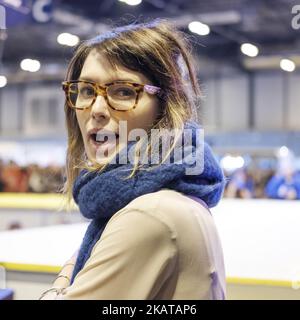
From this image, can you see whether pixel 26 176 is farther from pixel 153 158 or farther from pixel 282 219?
pixel 153 158

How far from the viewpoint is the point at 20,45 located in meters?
11.1

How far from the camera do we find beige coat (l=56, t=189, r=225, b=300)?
638mm

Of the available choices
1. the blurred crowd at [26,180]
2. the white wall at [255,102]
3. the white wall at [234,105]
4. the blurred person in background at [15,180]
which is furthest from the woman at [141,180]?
the white wall at [255,102]

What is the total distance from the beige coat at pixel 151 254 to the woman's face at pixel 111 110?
0.14 m

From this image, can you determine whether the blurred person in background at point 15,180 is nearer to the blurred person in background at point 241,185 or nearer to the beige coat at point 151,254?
the blurred person in background at point 241,185

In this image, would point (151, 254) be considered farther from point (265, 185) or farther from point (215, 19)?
point (215, 19)

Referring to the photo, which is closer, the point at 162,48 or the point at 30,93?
the point at 162,48

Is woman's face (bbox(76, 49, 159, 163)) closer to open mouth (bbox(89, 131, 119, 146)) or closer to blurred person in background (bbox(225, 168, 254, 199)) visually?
open mouth (bbox(89, 131, 119, 146))

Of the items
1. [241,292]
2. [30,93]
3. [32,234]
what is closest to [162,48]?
[241,292]

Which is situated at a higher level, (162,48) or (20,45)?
(20,45)

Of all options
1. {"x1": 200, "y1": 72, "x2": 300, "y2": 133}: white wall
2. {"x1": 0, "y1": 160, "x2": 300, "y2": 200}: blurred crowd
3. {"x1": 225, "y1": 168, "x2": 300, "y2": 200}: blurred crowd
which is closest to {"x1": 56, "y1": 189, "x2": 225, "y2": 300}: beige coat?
{"x1": 225, "y1": 168, "x2": 300, "y2": 200}: blurred crowd

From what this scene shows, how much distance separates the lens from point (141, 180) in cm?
69

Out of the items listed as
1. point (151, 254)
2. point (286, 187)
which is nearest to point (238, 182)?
point (286, 187)
